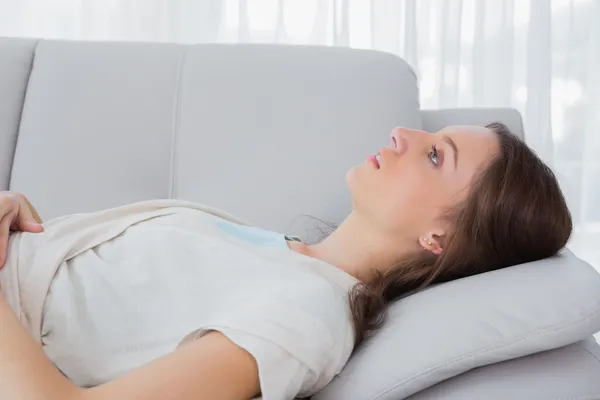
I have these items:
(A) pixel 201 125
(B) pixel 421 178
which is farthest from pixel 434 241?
(A) pixel 201 125

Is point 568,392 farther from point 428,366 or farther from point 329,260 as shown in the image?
point 329,260

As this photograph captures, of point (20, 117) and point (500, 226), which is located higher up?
point (20, 117)

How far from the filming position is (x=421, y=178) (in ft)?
4.27

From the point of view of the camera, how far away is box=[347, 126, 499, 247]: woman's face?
1.29 metres

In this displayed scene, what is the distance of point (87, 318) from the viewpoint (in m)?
1.13

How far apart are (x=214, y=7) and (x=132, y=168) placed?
1424mm

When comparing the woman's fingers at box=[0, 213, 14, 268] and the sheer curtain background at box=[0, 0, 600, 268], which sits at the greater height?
the sheer curtain background at box=[0, 0, 600, 268]

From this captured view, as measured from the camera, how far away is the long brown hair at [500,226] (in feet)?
3.99

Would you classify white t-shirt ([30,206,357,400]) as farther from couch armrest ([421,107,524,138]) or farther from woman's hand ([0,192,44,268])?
couch armrest ([421,107,524,138])

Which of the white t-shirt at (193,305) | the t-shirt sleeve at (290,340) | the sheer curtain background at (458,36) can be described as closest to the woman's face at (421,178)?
the white t-shirt at (193,305)

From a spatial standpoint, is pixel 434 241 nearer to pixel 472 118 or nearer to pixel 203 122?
pixel 472 118

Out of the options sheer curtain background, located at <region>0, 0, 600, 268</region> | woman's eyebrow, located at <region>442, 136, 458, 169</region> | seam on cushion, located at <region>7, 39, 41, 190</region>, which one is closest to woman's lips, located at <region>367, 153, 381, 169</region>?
woman's eyebrow, located at <region>442, 136, 458, 169</region>

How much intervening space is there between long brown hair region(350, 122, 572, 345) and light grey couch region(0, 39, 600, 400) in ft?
1.02

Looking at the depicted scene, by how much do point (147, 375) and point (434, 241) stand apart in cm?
63
